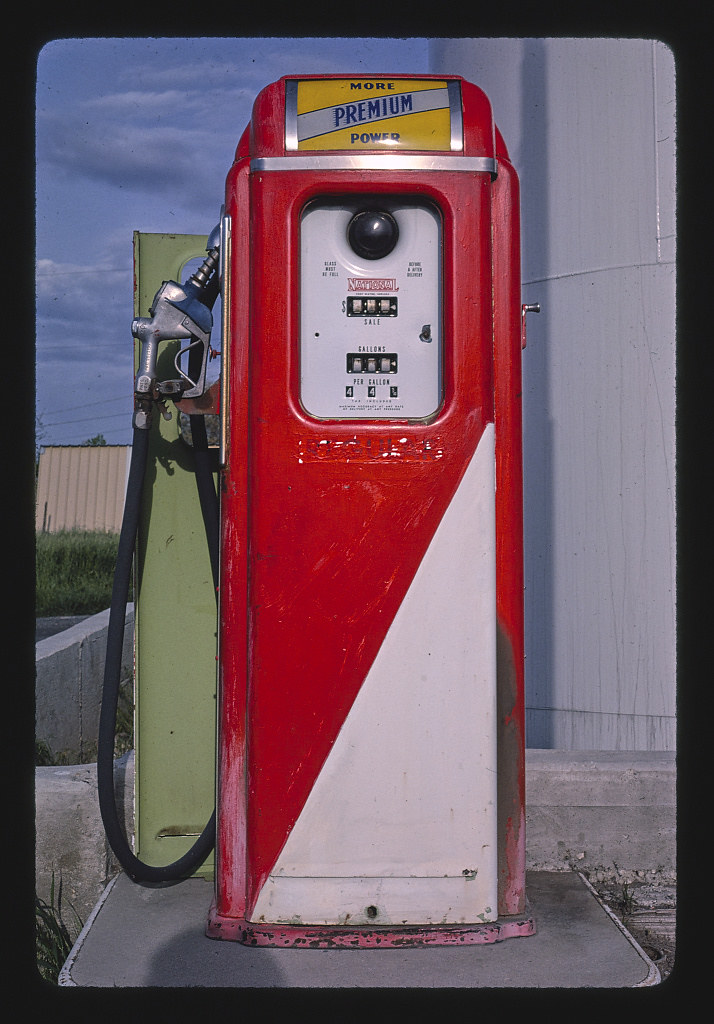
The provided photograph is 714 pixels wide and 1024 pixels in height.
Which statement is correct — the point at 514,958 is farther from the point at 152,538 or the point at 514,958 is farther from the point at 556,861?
the point at 152,538

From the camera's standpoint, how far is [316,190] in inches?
86.2

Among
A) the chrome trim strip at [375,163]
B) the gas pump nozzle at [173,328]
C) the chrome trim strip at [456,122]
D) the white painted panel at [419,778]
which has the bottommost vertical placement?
the white painted panel at [419,778]

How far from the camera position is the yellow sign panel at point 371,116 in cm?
220

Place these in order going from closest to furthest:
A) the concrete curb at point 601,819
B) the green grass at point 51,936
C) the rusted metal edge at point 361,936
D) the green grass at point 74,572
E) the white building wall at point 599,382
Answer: the rusted metal edge at point 361,936
the green grass at point 51,936
the concrete curb at point 601,819
the white building wall at point 599,382
the green grass at point 74,572

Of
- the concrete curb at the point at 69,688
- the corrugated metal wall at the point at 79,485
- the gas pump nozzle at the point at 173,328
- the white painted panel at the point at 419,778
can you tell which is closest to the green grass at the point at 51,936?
the white painted panel at the point at 419,778

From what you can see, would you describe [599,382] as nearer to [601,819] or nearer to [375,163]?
[601,819]

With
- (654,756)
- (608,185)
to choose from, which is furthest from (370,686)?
(608,185)

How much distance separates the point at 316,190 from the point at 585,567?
7.33 ft

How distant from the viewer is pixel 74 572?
1469 centimetres

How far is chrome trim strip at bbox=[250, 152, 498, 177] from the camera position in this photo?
2.18 metres

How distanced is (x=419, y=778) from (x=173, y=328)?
1248 millimetres

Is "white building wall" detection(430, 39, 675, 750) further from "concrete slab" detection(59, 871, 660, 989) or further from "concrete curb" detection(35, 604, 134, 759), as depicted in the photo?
"concrete curb" detection(35, 604, 134, 759)

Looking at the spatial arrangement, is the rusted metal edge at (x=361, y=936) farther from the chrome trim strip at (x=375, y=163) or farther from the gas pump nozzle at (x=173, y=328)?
the chrome trim strip at (x=375, y=163)

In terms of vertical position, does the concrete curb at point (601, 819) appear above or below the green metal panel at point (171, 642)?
below
